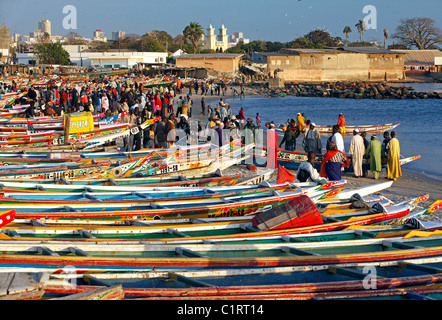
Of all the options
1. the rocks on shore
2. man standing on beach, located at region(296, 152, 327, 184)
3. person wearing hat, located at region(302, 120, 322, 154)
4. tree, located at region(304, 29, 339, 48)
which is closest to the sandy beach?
person wearing hat, located at region(302, 120, 322, 154)

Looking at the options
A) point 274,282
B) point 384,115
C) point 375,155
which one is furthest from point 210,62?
point 274,282

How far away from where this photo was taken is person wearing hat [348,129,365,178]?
48.0ft

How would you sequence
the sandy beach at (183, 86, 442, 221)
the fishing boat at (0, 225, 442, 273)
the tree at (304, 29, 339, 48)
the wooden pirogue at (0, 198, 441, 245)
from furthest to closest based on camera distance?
the tree at (304, 29, 339, 48), the sandy beach at (183, 86, 442, 221), the wooden pirogue at (0, 198, 441, 245), the fishing boat at (0, 225, 442, 273)

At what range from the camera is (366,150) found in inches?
593

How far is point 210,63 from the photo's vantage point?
65.1m

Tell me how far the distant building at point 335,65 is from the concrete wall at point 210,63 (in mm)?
7741

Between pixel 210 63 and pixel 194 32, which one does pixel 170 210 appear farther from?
pixel 194 32

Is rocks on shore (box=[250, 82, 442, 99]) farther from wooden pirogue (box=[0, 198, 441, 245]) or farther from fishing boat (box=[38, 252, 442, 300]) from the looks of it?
fishing boat (box=[38, 252, 442, 300])

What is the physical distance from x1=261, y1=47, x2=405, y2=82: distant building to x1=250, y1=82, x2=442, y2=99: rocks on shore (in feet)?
14.9

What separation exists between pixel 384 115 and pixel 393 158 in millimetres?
30388
